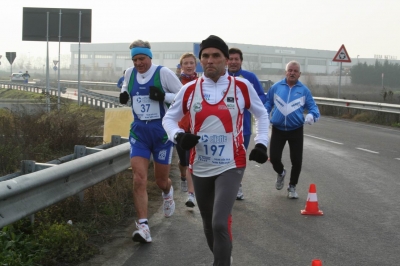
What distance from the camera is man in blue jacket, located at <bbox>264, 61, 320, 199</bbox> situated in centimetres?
1030

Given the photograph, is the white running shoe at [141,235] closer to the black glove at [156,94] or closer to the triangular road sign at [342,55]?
the black glove at [156,94]

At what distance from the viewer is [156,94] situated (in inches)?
300

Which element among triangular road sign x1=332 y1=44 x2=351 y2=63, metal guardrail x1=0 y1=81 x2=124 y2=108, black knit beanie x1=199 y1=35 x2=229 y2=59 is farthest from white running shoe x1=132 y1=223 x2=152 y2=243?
triangular road sign x1=332 y1=44 x2=351 y2=63

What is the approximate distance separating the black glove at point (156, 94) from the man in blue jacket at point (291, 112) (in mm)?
3091

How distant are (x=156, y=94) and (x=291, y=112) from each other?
3197 millimetres

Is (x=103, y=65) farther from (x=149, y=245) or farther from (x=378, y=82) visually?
(x=149, y=245)

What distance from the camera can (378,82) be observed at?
77812mm

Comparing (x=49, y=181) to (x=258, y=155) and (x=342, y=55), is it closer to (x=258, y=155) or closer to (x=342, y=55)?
(x=258, y=155)

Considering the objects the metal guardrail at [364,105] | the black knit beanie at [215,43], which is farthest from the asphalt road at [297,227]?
the metal guardrail at [364,105]

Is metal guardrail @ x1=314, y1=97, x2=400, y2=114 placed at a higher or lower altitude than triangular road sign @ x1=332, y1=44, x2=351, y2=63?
lower

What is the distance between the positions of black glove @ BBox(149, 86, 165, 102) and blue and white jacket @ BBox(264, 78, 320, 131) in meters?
3.11

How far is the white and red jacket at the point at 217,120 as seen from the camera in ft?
18.8

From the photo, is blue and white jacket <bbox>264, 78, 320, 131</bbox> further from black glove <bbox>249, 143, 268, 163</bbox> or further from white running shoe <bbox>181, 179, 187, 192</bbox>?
black glove <bbox>249, 143, 268, 163</bbox>

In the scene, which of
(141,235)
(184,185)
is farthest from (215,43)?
(184,185)
